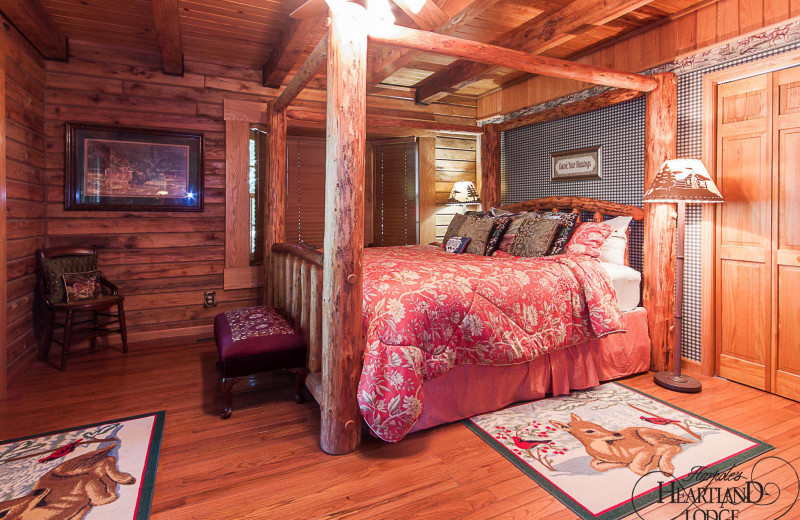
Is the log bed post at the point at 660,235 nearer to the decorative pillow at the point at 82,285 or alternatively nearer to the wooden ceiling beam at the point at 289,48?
the wooden ceiling beam at the point at 289,48

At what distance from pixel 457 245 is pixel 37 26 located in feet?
11.7

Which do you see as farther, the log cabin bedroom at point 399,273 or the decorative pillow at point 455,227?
the decorative pillow at point 455,227

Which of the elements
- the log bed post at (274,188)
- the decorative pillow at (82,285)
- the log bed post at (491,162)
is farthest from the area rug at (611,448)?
the decorative pillow at (82,285)

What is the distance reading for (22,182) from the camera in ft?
11.0

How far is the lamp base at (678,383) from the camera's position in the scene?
2.91 m

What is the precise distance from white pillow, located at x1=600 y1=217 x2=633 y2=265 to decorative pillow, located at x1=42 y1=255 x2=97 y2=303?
424 cm

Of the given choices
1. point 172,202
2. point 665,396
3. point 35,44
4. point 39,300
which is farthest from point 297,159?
point 665,396

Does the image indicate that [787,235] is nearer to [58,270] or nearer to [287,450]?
[287,450]

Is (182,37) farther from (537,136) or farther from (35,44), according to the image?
(537,136)

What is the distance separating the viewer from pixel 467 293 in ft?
8.01

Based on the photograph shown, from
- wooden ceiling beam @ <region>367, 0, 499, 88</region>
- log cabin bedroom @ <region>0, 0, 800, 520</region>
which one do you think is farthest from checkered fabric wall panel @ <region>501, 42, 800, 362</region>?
wooden ceiling beam @ <region>367, 0, 499, 88</region>

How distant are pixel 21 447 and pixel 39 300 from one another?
1945 mm

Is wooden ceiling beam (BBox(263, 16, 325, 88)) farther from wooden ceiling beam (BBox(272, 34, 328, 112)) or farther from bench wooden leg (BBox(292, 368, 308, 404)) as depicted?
bench wooden leg (BBox(292, 368, 308, 404))

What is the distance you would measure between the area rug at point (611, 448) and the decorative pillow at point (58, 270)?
3.38 m
